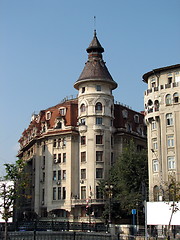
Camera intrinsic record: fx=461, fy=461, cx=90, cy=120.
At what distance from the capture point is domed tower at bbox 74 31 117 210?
75.9 meters

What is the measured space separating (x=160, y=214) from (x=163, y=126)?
75.7 feet

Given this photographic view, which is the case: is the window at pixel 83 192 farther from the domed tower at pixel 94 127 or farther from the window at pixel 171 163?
the window at pixel 171 163

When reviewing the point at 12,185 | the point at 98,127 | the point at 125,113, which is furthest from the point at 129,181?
the point at 12,185

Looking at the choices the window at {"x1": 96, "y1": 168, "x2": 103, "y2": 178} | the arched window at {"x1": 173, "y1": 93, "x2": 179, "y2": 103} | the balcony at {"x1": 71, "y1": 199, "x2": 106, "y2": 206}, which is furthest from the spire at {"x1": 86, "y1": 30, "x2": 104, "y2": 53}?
the balcony at {"x1": 71, "y1": 199, "x2": 106, "y2": 206}

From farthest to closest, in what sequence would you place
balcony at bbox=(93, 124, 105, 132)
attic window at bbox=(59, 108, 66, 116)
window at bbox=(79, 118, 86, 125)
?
1. attic window at bbox=(59, 108, 66, 116)
2. window at bbox=(79, 118, 86, 125)
3. balcony at bbox=(93, 124, 105, 132)

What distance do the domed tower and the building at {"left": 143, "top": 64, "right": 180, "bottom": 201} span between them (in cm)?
1569

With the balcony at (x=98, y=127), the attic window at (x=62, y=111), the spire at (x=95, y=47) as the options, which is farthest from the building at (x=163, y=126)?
the attic window at (x=62, y=111)

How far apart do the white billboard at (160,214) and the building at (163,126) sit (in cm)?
1852

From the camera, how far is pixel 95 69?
261 feet

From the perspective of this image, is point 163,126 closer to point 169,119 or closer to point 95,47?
point 169,119

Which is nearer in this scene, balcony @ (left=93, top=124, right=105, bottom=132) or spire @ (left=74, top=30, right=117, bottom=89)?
balcony @ (left=93, top=124, right=105, bottom=132)

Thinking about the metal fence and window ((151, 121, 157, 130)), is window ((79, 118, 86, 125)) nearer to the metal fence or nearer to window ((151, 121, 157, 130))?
window ((151, 121, 157, 130))

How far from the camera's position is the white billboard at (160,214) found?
1517 inches

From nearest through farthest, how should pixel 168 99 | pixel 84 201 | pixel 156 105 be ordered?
pixel 168 99 < pixel 156 105 < pixel 84 201
